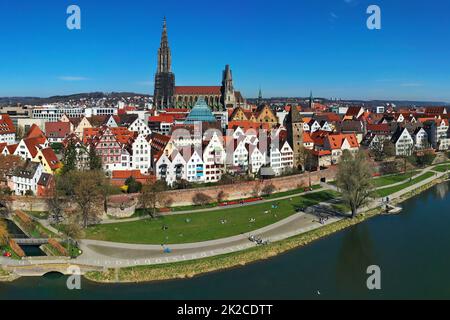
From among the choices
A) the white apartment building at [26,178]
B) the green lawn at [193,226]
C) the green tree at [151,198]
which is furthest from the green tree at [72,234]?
the white apartment building at [26,178]

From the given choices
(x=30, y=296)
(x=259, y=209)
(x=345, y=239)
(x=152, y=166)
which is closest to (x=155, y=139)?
(x=152, y=166)

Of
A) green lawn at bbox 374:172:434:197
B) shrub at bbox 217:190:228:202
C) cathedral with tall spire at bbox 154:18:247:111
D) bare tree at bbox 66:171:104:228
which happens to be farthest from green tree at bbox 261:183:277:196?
cathedral with tall spire at bbox 154:18:247:111

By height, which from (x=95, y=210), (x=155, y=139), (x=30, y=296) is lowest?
(x=30, y=296)

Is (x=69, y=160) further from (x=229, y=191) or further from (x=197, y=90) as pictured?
(x=197, y=90)

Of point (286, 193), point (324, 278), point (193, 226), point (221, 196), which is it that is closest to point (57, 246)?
point (193, 226)

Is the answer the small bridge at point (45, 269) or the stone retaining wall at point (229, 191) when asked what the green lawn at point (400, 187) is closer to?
the stone retaining wall at point (229, 191)

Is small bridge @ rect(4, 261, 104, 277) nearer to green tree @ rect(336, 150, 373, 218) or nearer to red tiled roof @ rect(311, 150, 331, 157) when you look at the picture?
green tree @ rect(336, 150, 373, 218)

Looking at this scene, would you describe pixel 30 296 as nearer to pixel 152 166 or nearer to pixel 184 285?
pixel 184 285
